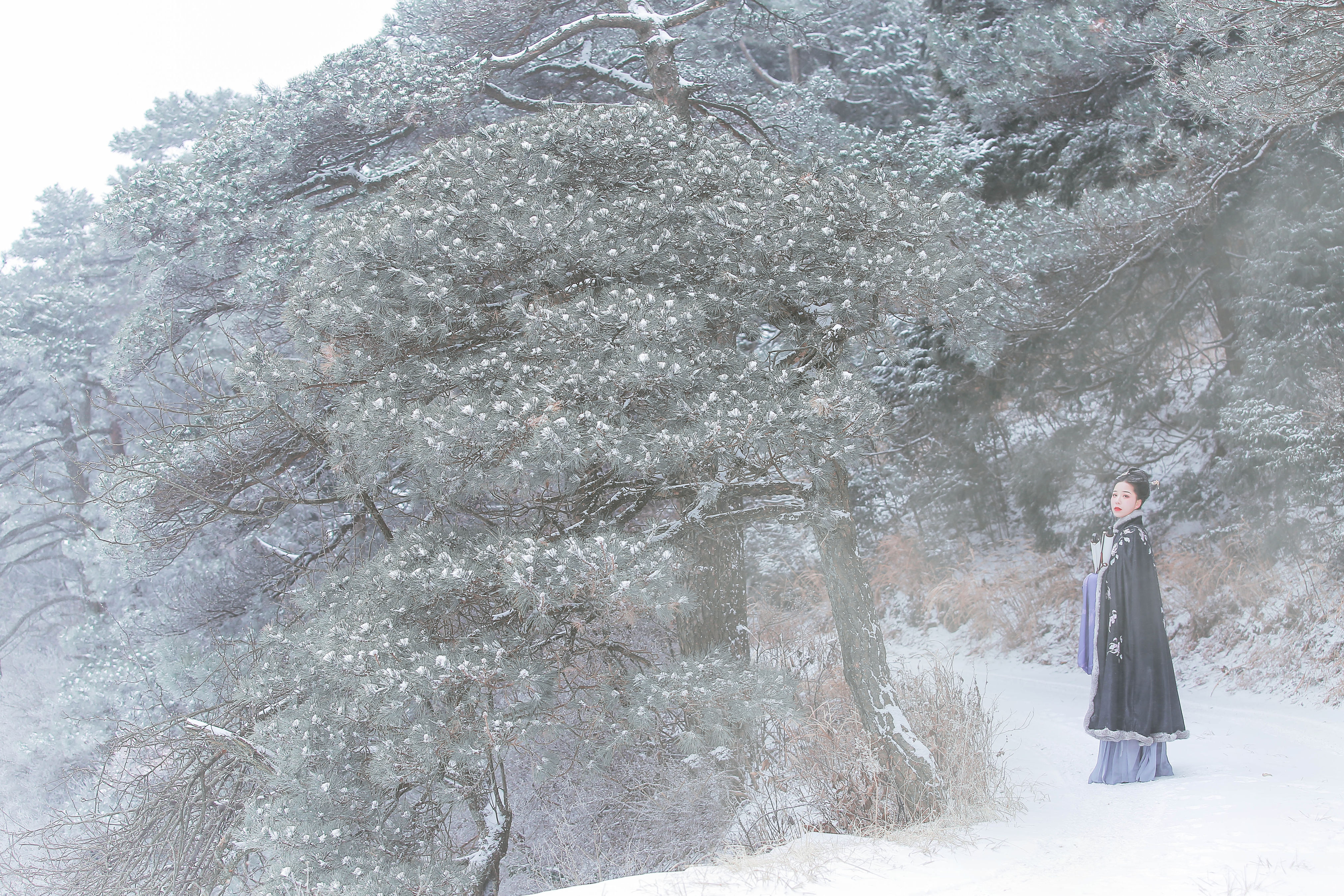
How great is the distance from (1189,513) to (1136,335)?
242cm

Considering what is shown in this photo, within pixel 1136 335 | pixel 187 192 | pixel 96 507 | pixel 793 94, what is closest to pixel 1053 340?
pixel 1136 335

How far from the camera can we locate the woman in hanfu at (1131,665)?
5.10m

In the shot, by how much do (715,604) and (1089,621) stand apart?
101 inches

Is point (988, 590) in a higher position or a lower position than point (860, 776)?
higher

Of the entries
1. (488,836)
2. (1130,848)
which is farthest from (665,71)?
(1130,848)

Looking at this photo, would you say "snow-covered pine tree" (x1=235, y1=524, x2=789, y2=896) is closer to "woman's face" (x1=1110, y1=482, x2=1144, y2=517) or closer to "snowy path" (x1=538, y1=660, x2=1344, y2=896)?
"snowy path" (x1=538, y1=660, x2=1344, y2=896)

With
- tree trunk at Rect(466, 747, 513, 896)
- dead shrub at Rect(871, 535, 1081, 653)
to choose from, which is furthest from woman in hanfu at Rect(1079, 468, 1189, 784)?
dead shrub at Rect(871, 535, 1081, 653)

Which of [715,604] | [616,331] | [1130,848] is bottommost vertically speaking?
[1130,848]

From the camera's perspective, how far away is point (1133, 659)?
5188 millimetres

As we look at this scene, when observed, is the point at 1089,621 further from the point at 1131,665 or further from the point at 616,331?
the point at 616,331

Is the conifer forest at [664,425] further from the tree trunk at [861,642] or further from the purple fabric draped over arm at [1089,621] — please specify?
the purple fabric draped over arm at [1089,621]

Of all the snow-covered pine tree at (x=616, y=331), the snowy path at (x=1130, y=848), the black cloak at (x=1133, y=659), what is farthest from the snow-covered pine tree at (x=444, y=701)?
the black cloak at (x=1133, y=659)

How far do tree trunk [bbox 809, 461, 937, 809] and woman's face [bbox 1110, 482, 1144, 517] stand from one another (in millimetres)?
1598

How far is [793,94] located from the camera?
9.41 m
